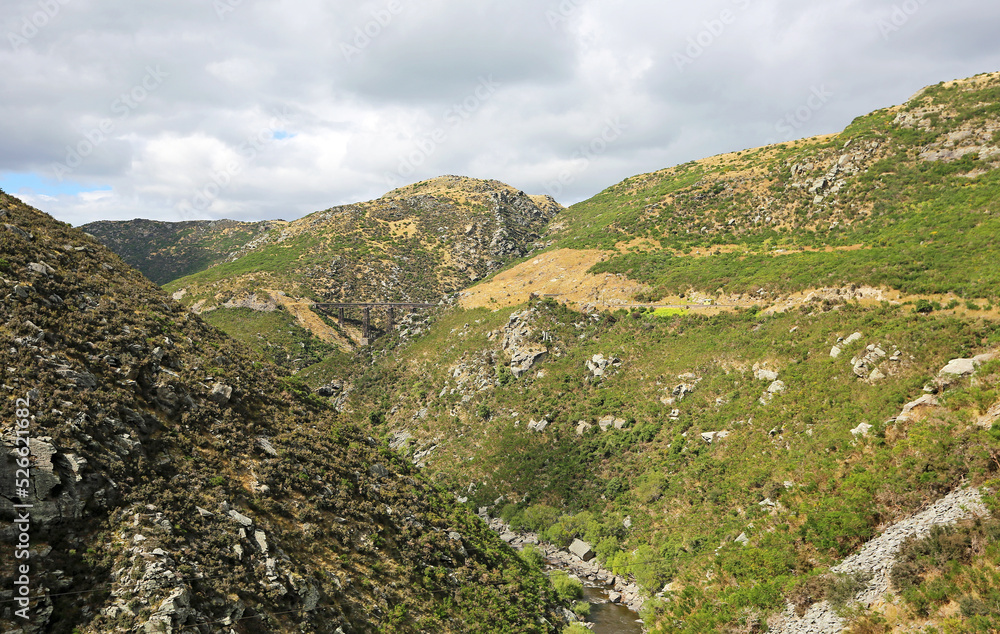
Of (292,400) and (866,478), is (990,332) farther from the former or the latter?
(292,400)

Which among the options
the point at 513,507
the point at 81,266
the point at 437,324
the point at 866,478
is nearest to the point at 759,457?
the point at 866,478

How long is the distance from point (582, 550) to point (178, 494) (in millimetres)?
33959

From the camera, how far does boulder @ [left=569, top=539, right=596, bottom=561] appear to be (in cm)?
3905

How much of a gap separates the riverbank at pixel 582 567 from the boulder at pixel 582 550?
326 mm

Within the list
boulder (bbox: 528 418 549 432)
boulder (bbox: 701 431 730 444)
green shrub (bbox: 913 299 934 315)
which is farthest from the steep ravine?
green shrub (bbox: 913 299 934 315)

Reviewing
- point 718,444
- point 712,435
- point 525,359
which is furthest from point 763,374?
point 525,359

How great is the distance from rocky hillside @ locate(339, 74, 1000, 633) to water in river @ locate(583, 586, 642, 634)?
8.79ft

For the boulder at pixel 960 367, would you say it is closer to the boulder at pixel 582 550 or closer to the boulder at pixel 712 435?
the boulder at pixel 712 435

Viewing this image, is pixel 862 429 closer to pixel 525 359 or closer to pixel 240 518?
pixel 240 518

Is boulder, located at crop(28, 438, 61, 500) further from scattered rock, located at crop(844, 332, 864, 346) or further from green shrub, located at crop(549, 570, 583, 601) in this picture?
scattered rock, located at crop(844, 332, 864, 346)

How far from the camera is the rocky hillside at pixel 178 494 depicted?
12.6 metres

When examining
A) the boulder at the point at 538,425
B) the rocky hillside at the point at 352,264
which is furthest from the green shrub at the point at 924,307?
the rocky hillside at the point at 352,264

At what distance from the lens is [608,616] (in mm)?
32375

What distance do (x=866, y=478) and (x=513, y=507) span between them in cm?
3098
